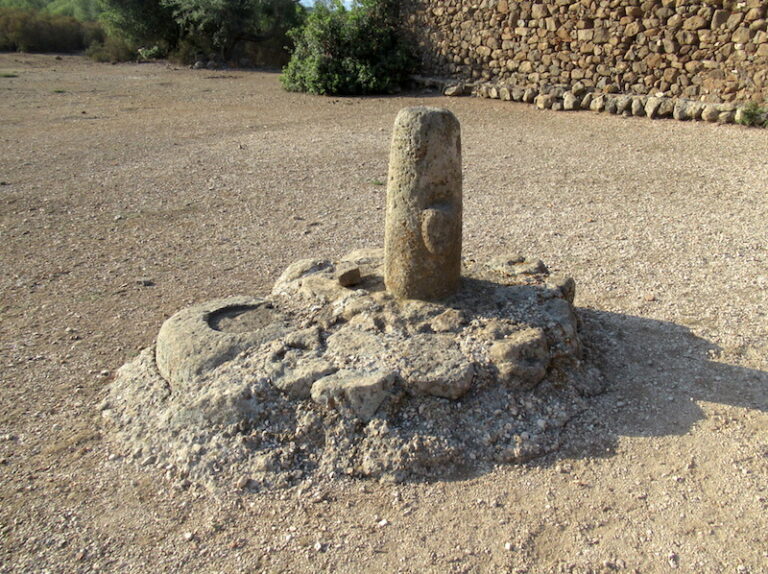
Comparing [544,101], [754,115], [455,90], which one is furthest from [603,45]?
[455,90]

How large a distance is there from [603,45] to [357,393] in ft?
34.2

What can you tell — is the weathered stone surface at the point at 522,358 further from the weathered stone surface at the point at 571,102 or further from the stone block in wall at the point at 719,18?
the weathered stone surface at the point at 571,102

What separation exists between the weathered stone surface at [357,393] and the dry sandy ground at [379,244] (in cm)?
44

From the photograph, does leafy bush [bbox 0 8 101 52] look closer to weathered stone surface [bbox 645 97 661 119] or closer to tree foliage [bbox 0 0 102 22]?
tree foliage [bbox 0 0 102 22]

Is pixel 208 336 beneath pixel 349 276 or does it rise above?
beneath

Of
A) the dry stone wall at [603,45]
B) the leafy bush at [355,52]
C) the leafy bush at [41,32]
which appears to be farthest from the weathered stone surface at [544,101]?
the leafy bush at [41,32]

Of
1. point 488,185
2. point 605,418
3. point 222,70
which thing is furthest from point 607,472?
point 222,70

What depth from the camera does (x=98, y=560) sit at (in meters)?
3.04

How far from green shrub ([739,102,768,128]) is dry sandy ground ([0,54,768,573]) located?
238 millimetres

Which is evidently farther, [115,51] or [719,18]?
[115,51]

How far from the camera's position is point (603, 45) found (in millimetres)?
11727

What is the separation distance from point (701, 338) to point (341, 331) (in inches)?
103

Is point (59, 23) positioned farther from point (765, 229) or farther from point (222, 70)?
point (765, 229)

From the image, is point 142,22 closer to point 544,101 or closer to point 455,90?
point 455,90
